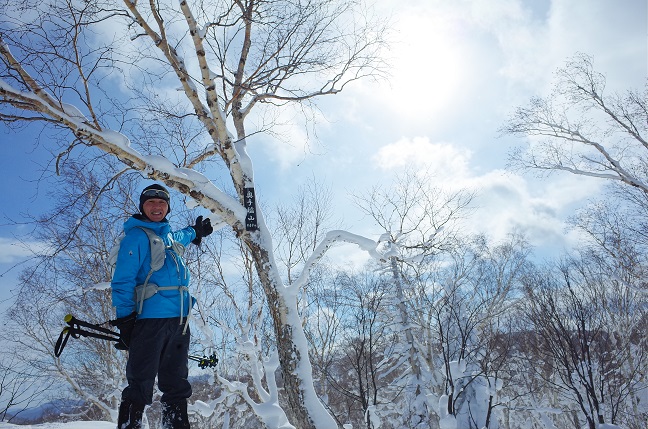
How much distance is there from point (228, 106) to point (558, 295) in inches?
304

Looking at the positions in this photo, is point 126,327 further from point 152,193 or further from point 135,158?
point 135,158

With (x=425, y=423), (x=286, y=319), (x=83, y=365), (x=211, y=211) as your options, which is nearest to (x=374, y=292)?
(x=286, y=319)

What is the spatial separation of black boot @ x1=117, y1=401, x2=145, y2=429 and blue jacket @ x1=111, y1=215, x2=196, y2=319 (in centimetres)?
52

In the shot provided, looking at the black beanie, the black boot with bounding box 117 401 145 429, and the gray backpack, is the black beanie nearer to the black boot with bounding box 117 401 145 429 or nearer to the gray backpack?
the gray backpack

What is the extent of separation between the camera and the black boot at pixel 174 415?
2352mm

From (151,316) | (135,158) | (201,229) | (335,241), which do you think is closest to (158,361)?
(151,316)

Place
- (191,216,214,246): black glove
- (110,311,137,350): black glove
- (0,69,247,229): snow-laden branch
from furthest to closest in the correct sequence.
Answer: (191,216,214,246): black glove
(0,69,247,229): snow-laden branch
(110,311,137,350): black glove

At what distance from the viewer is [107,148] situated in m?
3.29

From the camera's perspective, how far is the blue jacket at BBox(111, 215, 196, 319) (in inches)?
87.8

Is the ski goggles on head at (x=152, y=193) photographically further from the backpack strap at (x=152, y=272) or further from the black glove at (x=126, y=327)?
the black glove at (x=126, y=327)

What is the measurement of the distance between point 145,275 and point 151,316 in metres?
0.29

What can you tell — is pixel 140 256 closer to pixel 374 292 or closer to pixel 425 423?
pixel 374 292

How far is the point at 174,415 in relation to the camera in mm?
2359

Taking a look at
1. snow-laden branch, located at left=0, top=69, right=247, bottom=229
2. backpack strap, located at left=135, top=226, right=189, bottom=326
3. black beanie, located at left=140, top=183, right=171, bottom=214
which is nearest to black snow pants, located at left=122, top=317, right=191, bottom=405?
backpack strap, located at left=135, top=226, right=189, bottom=326
